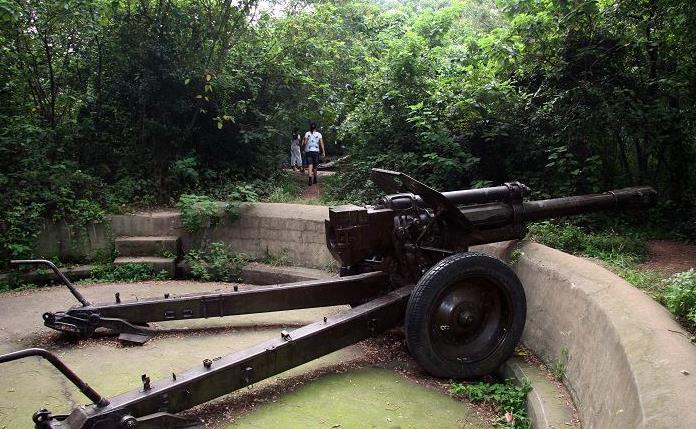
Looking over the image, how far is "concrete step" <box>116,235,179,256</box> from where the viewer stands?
795 cm

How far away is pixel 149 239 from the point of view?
8.02m

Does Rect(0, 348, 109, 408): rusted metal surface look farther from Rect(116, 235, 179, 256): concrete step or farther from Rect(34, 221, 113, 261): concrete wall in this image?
Rect(34, 221, 113, 261): concrete wall

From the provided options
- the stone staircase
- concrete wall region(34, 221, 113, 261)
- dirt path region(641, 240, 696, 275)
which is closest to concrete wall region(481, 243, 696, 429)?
dirt path region(641, 240, 696, 275)

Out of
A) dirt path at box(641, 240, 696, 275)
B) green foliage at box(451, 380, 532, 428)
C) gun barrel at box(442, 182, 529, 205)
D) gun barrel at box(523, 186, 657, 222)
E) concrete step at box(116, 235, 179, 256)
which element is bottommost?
green foliage at box(451, 380, 532, 428)

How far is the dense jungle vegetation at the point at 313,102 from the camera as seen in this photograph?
23.4 feet

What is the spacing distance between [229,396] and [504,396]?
6.96 ft

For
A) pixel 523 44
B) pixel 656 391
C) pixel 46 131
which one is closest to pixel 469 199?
pixel 656 391

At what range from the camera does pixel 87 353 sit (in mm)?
5000

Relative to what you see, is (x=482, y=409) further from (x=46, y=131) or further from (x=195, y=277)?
(x=46, y=131)

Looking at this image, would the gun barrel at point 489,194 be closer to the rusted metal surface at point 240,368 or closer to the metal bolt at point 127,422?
the rusted metal surface at point 240,368

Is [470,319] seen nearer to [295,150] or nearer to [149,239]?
[149,239]

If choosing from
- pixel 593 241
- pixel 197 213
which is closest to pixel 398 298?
pixel 593 241

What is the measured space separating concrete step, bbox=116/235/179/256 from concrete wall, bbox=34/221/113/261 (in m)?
0.28

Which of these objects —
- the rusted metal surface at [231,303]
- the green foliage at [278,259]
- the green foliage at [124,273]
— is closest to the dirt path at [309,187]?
the green foliage at [278,259]
